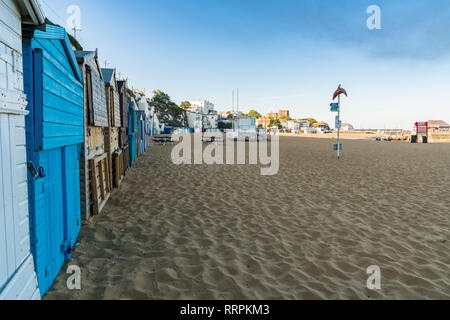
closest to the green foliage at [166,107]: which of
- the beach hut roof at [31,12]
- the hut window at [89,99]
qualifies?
the hut window at [89,99]

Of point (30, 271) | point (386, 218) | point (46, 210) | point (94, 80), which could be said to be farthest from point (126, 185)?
point (386, 218)

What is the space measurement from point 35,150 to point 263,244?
3497 mm

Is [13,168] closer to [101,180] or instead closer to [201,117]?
[101,180]

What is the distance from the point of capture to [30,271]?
7.88 feet

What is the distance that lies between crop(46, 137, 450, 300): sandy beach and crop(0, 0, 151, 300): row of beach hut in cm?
62

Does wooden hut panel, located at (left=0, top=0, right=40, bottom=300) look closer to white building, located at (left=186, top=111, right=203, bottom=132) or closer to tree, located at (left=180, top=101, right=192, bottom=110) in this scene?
white building, located at (left=186, top=111, right=203, bottom=132)

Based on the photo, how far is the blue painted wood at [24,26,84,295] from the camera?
2580mm

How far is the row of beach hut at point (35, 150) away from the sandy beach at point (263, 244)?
2.04ft

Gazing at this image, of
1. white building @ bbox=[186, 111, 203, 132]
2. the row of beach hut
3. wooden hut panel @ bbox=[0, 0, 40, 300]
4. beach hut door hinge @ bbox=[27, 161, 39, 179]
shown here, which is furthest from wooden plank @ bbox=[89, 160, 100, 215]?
white building @ bbox=[186, 111, 203, 132]

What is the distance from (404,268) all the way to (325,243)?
3.72 feet

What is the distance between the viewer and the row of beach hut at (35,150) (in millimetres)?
2029

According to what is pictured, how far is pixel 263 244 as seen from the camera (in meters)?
4.38

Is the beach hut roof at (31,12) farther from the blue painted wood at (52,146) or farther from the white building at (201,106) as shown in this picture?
the white building at (201,106)
